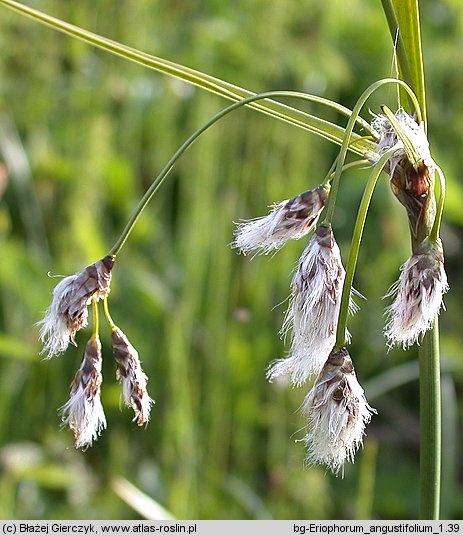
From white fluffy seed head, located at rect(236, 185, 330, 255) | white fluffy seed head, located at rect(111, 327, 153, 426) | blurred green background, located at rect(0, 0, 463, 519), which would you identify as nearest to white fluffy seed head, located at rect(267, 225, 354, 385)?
white fluffy seed head, located at rect(236, 185, 330, 255)

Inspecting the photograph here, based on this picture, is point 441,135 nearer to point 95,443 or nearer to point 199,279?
point 199,279

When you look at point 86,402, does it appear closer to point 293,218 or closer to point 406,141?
point 293,218

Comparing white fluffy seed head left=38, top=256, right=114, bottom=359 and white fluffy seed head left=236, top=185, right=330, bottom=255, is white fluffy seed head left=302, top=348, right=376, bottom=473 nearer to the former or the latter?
white fluffy seed head left=236, top=185, right=330, bottom=255

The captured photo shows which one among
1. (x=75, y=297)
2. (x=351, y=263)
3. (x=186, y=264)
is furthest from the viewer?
(x=186, y=264)

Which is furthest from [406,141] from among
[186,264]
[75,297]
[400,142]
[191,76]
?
[186,264]

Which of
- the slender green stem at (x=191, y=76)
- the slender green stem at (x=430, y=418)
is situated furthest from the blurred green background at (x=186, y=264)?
the slender green stem at (x=191, y=76)

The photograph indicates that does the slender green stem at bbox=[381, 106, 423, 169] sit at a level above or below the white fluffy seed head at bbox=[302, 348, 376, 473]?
above
